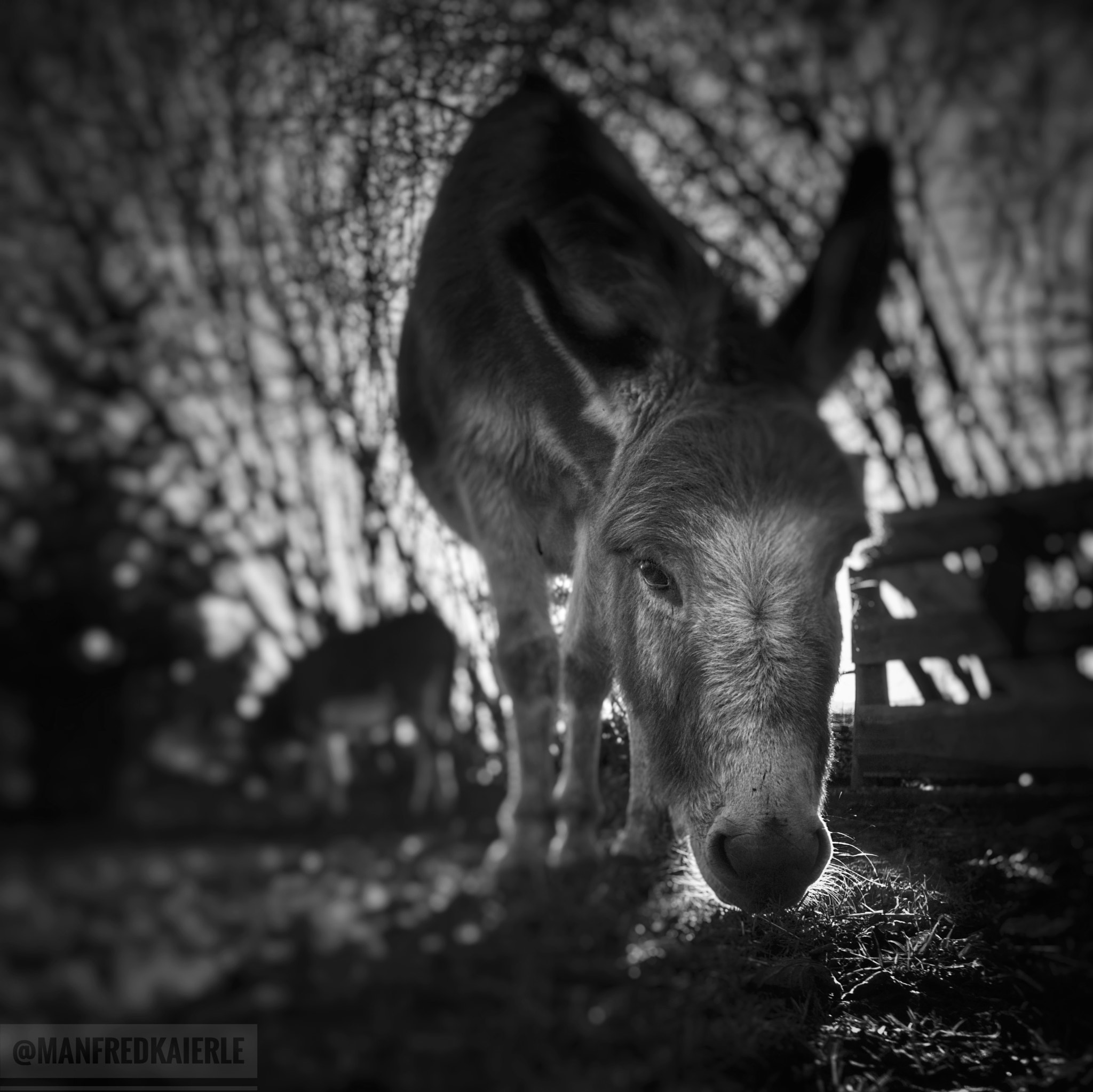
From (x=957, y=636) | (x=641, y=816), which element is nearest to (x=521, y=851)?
(x=641, y=816)

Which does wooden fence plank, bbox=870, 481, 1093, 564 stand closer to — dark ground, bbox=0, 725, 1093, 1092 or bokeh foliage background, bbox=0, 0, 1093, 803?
bokeh foliage background, bbox=0, 0, 1093, 803

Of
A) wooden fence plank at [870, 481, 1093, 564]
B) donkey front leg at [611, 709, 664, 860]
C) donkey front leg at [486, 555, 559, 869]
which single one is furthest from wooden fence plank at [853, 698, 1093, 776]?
donkey front leg at [486, 555, 559, 869]

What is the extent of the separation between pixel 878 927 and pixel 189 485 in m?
1.94

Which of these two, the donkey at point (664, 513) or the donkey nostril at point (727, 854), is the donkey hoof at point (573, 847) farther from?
the donkey nostril at point (727, 854)

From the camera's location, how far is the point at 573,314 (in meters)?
1.76

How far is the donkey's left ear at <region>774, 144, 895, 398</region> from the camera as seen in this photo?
6.07 ft

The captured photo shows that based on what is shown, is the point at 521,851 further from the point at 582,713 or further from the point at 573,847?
the point at 582,713

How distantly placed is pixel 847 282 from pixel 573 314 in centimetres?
74

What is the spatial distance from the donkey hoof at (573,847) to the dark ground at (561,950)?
5cm

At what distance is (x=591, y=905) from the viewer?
1608 millimetres

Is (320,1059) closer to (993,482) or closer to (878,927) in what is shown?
(878,927)

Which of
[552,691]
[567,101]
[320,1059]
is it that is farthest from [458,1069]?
[567,101]

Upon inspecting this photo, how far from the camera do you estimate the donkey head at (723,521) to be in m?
1.59

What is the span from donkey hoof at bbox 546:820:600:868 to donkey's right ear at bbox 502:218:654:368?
111cm
